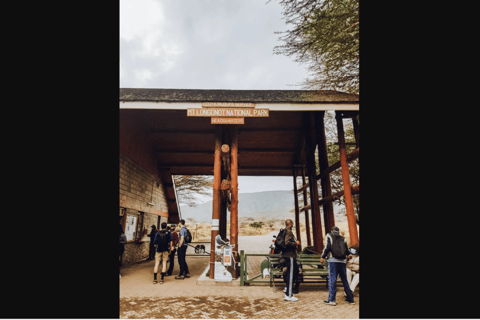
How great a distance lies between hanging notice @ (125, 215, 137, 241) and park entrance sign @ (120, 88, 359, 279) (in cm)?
273

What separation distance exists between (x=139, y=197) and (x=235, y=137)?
609 cm

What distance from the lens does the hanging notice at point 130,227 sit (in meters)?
11.0

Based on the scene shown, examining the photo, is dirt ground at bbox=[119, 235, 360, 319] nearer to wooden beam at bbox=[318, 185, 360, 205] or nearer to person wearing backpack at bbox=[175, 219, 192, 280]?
person wearing backpack at bbox=[175, 219, 192, 280]

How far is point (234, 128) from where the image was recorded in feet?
30.8

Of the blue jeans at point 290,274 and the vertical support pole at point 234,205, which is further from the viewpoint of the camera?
the vertical support pole at point 234,205

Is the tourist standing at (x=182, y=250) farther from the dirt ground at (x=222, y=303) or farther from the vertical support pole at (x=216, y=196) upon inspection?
the vertical support pole at (x=216, y=196)

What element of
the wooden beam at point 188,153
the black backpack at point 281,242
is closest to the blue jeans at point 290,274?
the black backpack at point 281,242

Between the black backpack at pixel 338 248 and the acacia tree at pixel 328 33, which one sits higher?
the acacia tree at pixel 328 33

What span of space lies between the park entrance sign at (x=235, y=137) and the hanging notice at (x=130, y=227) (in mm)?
2726

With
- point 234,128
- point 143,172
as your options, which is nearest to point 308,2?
point 234,128

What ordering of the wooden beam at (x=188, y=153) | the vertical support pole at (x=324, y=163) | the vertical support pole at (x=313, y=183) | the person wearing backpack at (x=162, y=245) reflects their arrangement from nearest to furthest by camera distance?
1. the person wearing backpack at (x=162, y=245)
2. the vertical support pole at (x=324, y=163)
3. the vertical support pole at (x=313, y=183)
4. the wooden beam at (x=188, y=153)

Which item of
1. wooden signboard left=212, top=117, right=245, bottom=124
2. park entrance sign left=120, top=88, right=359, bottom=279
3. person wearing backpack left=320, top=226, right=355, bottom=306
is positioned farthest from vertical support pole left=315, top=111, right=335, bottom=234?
person wearing backpack left=320, top=226, right=355, bottom=306

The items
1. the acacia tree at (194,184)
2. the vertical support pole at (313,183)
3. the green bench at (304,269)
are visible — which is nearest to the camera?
the green bench at (304,269)
